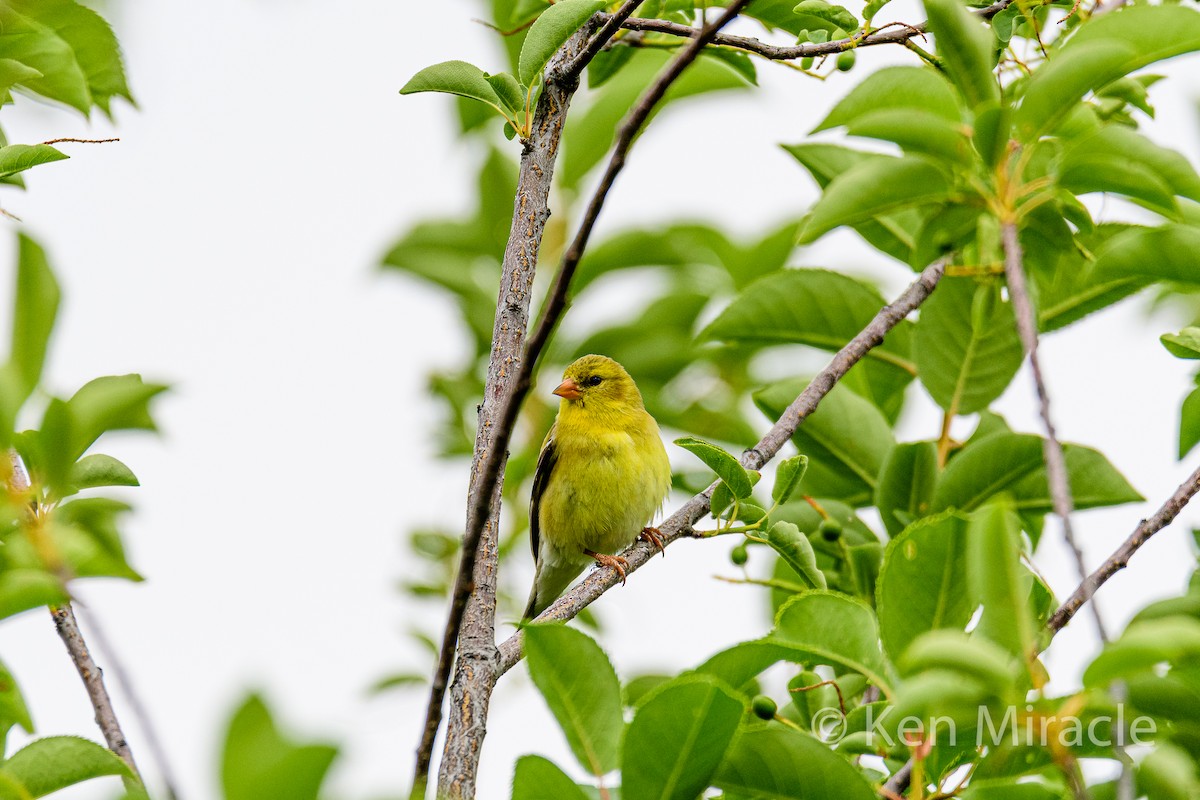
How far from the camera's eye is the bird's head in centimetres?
627

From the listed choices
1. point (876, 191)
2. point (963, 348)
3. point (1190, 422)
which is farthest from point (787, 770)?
point (963, 348)

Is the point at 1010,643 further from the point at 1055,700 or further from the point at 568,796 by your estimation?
the point at 568,796

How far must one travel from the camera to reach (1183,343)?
2840mm

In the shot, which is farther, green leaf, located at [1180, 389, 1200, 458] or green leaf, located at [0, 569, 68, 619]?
green leaf, located at [1180, 389, 1200, 458]

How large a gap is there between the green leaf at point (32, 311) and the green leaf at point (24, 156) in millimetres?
680

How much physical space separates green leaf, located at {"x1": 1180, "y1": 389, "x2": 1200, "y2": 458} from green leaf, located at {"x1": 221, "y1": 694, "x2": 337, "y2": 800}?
2.47m

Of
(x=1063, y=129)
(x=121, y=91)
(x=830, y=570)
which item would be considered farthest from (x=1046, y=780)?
(x=121, y=91)

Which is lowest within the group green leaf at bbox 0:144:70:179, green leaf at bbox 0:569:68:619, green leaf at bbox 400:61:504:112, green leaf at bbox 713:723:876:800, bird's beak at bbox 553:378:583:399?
green leaf at bbox 713:723:876:800

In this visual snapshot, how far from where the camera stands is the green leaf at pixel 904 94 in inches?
95.9

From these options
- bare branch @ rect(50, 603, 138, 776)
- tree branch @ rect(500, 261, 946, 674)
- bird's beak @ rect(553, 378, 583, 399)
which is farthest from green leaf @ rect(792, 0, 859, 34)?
bird's beak @ rect(553, 378, 583, 399)

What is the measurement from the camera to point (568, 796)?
206 cm

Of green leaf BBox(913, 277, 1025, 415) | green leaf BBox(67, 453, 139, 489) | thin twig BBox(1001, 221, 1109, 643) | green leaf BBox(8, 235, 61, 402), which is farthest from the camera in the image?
green leaf BBox(913, 277, 1025, 415)

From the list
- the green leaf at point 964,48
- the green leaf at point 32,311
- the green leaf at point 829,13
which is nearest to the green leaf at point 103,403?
the green leaf at point 32,311

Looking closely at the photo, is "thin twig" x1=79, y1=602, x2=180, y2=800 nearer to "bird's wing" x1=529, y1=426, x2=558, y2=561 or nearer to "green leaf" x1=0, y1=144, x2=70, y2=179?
"green leaf" x1=0, y1=144, x2=70, y2=179
